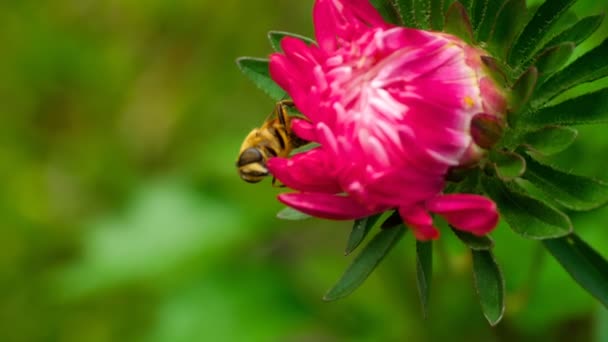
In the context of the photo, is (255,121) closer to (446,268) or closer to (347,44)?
(446,268)

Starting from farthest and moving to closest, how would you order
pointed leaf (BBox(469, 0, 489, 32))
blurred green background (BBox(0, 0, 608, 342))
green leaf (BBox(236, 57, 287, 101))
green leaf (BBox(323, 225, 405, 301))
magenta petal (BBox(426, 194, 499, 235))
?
1. blurred green background (BBox(0, 0, 608, 342))
2. green leaf (BBox(236, 57, 287, 101))
3. pointed leaf (BBox(469, 0, 489, 32))
4. green leaf (BBox(323, 225, 405, 301))
5. magenta petal (BBox(426, 194, 499, 235))

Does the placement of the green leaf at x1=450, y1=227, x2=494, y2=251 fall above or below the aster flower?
below

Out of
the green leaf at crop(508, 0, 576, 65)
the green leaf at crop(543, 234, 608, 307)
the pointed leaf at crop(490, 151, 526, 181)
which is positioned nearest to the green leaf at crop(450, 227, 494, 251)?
the pointed leaf at crop(490, 151, 526, 181)

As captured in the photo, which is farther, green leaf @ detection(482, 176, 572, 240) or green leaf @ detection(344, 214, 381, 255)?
green leaf @ detection(344, 214, 381, 255)

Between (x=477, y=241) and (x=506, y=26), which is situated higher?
(x=506, y=26)

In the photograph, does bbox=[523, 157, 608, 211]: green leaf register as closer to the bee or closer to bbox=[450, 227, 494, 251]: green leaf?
bbox=[450, 227, 494, 251]: green leaf

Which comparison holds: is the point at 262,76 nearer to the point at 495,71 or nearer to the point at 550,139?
the point at 495,71

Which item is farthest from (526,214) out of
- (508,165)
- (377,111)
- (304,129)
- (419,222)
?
(304,129)
